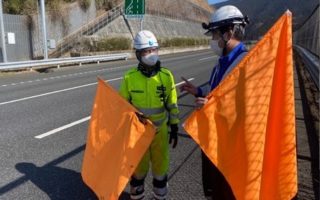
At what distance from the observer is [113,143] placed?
12.6 feet

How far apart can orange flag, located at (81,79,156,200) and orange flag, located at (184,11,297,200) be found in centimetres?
80

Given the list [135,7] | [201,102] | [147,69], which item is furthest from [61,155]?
[135,7]

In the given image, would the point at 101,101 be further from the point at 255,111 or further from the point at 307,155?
the point at 307,155

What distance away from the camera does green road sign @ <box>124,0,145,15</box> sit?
33969 mm

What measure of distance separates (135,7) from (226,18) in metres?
31.9

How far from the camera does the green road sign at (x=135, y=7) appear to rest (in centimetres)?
3397

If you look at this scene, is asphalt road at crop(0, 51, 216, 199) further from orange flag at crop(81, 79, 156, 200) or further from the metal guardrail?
the metal guardrail

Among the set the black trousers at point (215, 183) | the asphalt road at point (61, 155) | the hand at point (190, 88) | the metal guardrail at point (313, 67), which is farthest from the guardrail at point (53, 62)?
the black trousers at point (215, 183)

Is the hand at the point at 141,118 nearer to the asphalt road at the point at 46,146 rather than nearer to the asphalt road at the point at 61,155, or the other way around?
the asphalt road at the point at 61,155

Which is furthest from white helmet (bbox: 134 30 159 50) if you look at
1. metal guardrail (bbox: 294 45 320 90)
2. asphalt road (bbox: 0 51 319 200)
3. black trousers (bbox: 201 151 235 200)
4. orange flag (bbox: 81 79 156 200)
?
metal guardrail (bbox: 294 45 320 90)

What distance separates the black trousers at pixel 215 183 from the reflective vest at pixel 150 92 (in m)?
0.73

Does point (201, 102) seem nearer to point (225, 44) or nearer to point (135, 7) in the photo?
point (225, 44)

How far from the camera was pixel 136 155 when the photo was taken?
3.58 metres

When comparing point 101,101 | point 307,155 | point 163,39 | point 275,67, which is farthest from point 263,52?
point 163,39
